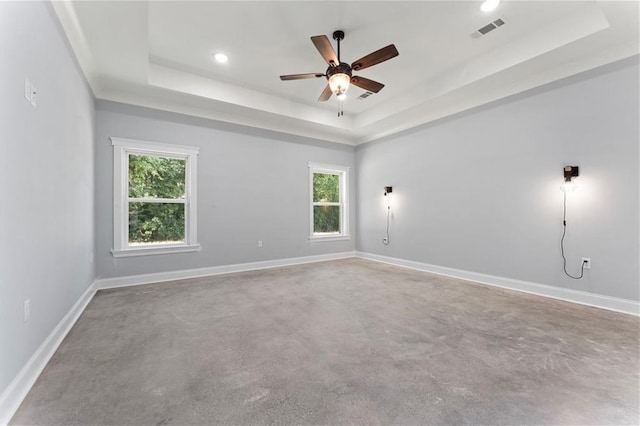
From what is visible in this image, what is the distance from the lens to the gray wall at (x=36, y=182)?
1614 millimetres

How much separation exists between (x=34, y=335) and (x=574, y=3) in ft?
18.4

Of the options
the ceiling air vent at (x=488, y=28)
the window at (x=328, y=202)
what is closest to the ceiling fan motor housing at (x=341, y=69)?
the ceiling air vent at (x=488, y=28)

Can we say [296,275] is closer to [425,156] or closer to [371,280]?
[371,280]

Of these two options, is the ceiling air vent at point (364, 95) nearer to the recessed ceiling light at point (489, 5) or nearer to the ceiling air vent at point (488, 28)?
the ceiling air vent at point (488, 28)

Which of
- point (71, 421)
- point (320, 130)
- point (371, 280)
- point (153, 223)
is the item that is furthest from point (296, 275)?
point (71, 421)

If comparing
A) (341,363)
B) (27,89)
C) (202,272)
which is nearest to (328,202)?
(202,272)

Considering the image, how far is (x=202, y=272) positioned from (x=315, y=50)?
13.2 ft

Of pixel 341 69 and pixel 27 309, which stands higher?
pixel 341 69

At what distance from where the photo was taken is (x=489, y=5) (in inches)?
111

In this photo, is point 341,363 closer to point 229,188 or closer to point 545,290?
point 545,290

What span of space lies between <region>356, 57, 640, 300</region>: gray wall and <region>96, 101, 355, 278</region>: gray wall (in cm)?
221

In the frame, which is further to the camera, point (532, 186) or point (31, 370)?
point (532, 186)

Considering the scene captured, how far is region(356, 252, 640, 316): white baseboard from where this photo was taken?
3.12 meters

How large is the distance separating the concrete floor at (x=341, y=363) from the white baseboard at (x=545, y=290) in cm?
20
